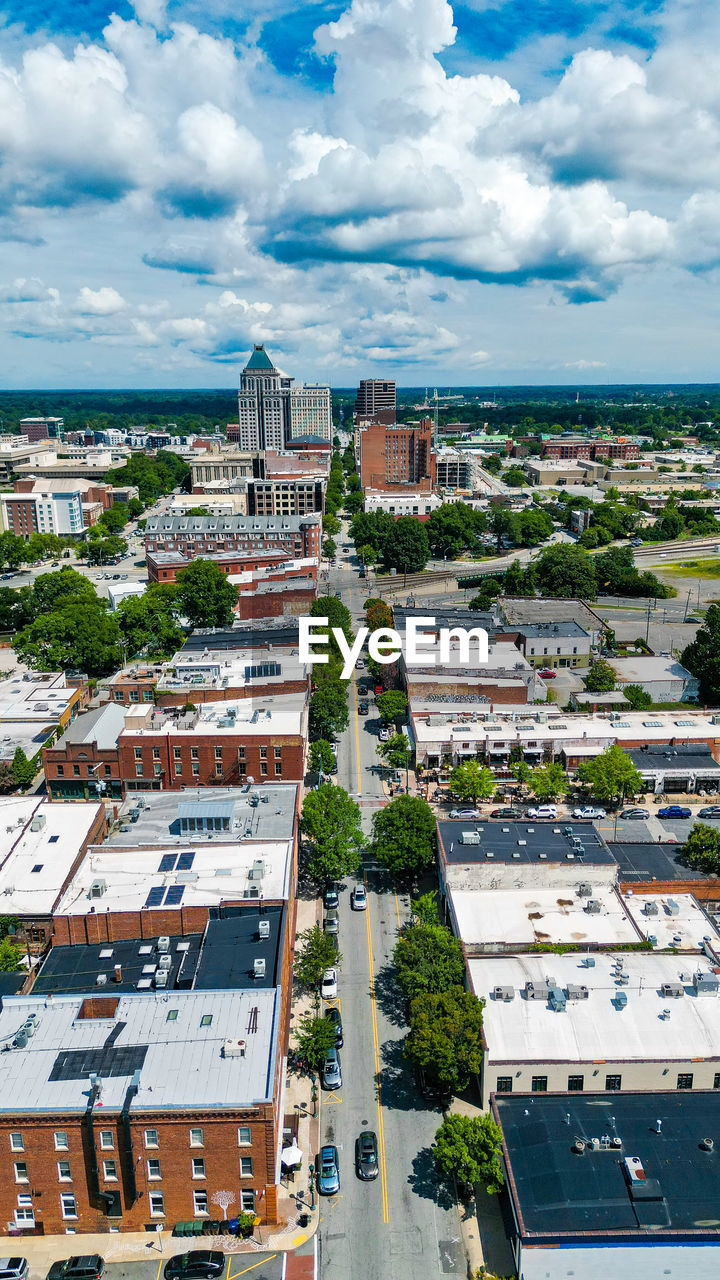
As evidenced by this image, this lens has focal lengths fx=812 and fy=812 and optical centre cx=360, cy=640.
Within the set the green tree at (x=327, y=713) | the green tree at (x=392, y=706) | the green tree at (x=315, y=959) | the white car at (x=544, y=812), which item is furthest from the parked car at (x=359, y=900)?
the green tree at (x=392, y=706)

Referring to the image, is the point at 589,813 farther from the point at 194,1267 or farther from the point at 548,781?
the point at 194,1267

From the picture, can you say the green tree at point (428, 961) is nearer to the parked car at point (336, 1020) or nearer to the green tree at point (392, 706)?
the parked car at point (336, 1020)

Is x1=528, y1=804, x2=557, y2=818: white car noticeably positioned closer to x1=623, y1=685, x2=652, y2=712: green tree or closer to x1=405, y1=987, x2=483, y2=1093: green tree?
x1=623, y1=685, x2=652, y2=712: green tree

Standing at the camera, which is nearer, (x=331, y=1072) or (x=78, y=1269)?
(x=78, y=1269)

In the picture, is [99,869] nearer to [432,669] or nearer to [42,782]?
[42,782]

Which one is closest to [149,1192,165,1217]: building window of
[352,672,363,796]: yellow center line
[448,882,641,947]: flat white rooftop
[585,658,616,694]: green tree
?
[448,882,641,947]: flat white rooftop

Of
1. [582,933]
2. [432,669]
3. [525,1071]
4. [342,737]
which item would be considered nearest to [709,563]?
[432,669]

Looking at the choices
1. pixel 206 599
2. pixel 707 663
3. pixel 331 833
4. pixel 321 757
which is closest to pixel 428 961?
pixel 331 833
